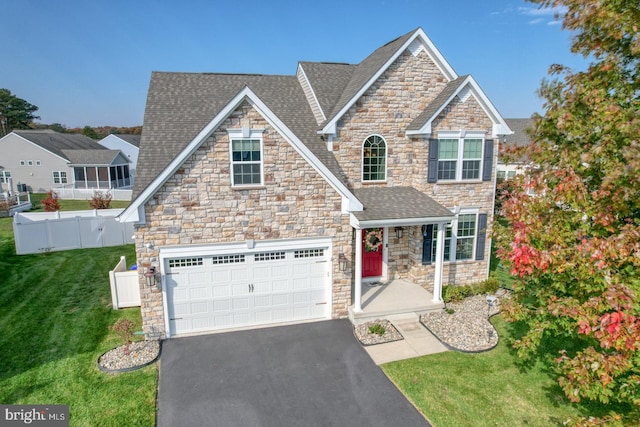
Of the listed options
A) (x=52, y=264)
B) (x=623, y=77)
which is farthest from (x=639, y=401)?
(x=52, y=264)

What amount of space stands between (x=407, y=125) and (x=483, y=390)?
909cm

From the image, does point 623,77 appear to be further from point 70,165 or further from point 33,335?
point 70,165

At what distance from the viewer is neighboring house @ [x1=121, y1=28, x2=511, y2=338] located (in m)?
10.9

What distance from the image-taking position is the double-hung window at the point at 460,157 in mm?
13984

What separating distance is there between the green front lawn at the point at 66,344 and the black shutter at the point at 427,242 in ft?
32.1

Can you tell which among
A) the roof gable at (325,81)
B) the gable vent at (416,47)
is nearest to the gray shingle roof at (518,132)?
the roof gable at (325,81)

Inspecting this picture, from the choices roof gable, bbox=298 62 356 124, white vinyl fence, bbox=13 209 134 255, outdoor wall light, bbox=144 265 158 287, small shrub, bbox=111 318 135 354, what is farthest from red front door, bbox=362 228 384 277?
white vinyl fence, bbox=13 209 134 255

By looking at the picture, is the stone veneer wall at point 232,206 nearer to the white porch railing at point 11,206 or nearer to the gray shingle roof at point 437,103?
the gray shingle roof at point 437,103

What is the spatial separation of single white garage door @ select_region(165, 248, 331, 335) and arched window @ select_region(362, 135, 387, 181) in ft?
12.3

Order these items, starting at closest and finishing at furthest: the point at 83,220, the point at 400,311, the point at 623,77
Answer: the point at 623,77, the point at 400,311, the point at 83,220

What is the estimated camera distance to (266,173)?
11.3 metres

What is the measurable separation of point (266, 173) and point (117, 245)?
564 inches

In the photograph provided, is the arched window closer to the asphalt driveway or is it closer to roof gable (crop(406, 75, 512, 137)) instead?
roof gable (crop(406, 75, 512, 137))

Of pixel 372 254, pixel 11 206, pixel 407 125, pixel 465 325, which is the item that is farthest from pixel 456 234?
pixel 11 206
